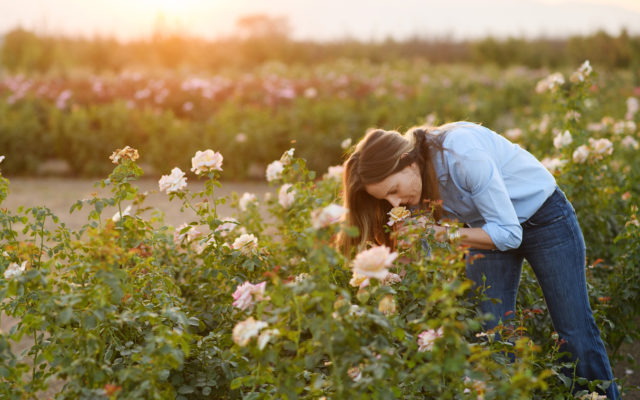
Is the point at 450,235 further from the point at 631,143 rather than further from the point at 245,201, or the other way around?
the point at 631,143

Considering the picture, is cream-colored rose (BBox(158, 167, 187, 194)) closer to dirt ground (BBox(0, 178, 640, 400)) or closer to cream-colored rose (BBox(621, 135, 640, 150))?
dirt ground (BBox(0, 178, 640, 400))

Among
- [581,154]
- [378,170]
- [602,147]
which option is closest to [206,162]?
[378,170]

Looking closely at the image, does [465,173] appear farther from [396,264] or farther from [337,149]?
[337,149]

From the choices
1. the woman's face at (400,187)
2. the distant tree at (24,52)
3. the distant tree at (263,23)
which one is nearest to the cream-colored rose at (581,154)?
the woman's face at (400,187)

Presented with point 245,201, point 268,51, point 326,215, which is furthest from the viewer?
point 268,51

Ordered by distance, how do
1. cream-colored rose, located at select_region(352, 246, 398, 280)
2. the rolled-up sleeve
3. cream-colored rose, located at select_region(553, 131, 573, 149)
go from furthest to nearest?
cream-colored rose, located at select_region(553, 131, 573, 149) → the rolled-up sleeve → cream-colored rose, located at select_region(352, 246, 398, 280)

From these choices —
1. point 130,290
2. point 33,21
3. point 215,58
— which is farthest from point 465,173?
point 33,21

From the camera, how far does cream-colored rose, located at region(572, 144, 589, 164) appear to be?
3.26m

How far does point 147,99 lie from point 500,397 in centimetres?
784

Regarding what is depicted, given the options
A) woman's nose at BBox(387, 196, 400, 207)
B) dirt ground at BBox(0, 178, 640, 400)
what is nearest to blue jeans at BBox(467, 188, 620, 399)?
woman's nose at BBox(387, 196, 400, 207)

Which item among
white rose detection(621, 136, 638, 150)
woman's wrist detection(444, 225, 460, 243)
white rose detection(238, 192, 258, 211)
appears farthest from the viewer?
white rose detection(621, 136, 638, 150)

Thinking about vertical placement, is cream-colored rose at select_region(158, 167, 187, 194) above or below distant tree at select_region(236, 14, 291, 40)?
below

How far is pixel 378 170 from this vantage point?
6.73ft

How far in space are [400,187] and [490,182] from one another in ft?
0.94
